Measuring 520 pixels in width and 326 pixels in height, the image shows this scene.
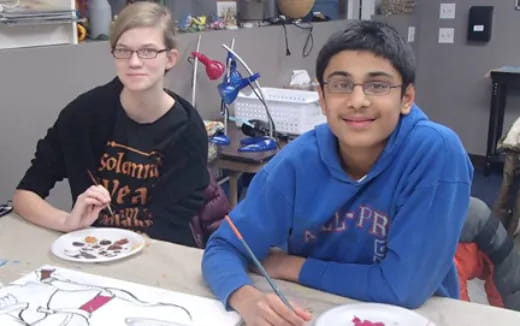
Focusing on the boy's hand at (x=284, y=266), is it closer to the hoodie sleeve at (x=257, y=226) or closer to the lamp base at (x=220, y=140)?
the hoodie sleeve at (x=257, y=226)

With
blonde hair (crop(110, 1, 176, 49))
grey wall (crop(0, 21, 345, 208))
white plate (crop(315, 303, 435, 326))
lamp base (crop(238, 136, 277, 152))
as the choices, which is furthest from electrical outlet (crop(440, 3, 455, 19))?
white plate (crop(315, 303, 435, 326))

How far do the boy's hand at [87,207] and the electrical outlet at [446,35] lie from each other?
4074mm

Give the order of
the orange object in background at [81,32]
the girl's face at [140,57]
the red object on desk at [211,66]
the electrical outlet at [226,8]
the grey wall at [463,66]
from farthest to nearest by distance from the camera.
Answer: the grey wall at [463,66]
the electrical outlet at [226,8]
the red object on desk at [211,66]
the orange object in background at [81,32]
the girl's face at [140,57]

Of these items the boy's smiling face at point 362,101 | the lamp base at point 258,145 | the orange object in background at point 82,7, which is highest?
the orange object in background at point 82,7

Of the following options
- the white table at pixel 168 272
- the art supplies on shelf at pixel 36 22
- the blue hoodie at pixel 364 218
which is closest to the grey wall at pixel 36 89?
the art supplies on shelf at pixel 36 22

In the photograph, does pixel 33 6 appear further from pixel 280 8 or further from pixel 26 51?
pixel 280 8

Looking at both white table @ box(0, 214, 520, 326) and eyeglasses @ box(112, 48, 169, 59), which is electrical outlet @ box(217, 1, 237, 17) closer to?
eyeglasses @ box(112, 48, 169, 59)

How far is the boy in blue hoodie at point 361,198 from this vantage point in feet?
3.37

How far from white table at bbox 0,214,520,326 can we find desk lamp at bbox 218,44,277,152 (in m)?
1.28

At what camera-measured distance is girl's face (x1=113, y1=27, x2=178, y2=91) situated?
147cm

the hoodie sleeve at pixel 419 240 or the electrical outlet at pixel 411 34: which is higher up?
the electrical outlet at pixel 411 34

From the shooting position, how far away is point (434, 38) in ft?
15.9

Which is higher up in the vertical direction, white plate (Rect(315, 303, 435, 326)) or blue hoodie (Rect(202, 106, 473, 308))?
blue hoodie (Rect(202, 106, 473, 308))

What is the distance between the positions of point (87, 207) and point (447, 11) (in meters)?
4.11
